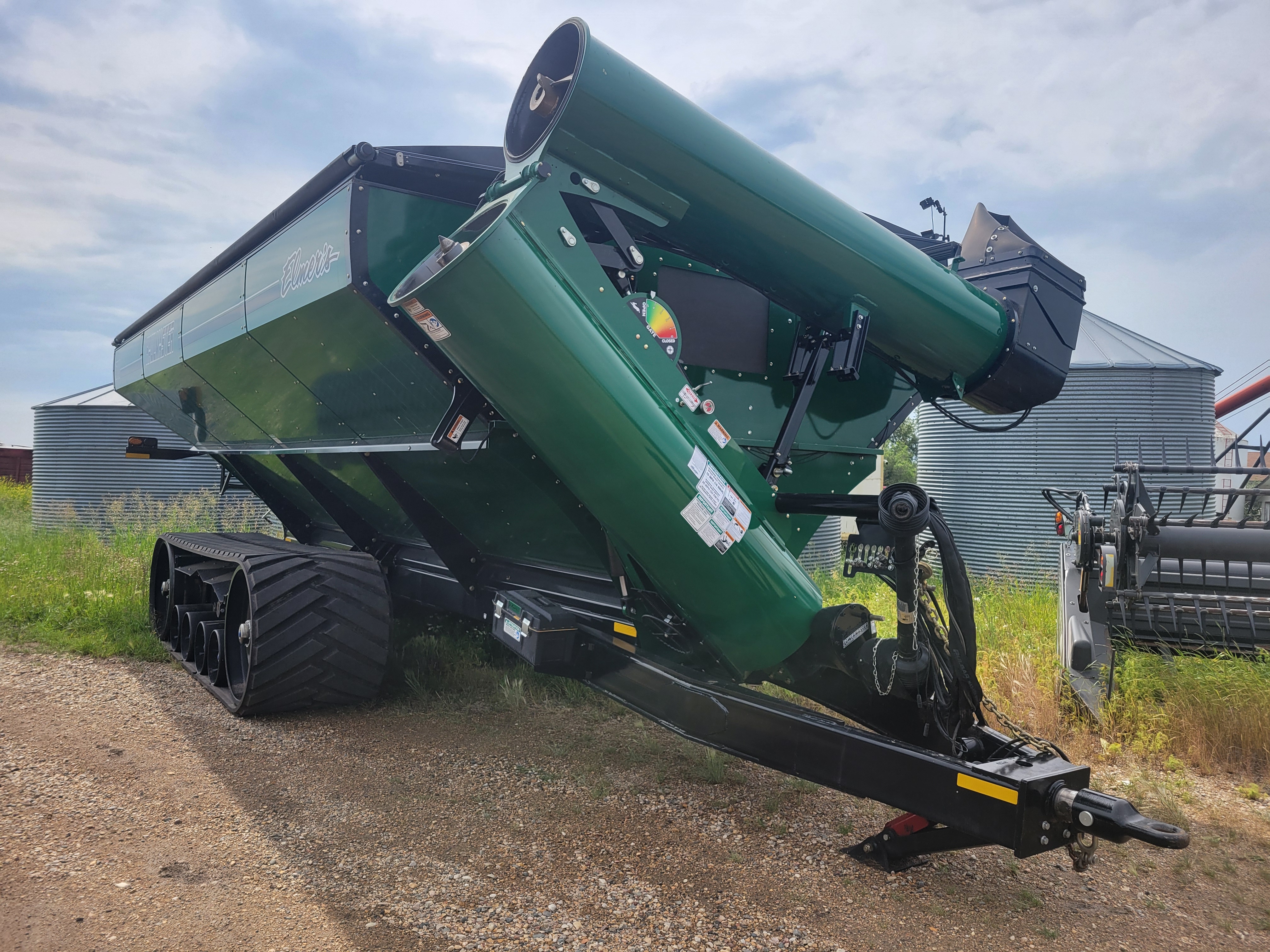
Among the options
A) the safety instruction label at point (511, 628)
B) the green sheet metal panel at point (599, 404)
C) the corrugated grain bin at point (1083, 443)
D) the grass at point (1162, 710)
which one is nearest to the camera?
the green sheet metal panel at point (599, 404)

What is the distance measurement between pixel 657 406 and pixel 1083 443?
6.79 metres

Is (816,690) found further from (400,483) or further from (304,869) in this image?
(400,483)

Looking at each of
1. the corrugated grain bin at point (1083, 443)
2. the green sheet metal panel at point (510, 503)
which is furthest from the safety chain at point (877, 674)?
the corrugated grain bin at point (1083, 443)

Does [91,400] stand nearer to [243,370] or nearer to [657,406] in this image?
[243,370]

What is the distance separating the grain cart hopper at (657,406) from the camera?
248 centimetres

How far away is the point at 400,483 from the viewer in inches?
164

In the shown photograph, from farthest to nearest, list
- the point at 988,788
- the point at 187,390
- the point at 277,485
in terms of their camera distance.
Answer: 1. the point at 277,485
2. the point at 187,390
3. the point at 988,788

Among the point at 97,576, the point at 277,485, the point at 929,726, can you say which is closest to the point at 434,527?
the point at 929,726

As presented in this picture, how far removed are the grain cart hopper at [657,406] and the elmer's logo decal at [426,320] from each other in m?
0.01

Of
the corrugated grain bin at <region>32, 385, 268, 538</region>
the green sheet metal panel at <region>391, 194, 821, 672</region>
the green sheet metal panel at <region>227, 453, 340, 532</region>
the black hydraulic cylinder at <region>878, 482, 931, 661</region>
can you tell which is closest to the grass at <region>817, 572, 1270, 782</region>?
the black hydraulic cylinder at <region>878, 482, 931, 661</region>

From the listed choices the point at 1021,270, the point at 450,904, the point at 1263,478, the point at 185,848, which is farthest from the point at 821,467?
the point at 1263,478

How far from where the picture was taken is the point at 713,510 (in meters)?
2.68

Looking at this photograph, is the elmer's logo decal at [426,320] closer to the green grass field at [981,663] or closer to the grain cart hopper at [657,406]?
the grain cart hopper at [657,406]

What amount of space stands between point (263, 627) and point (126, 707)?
120 cm
